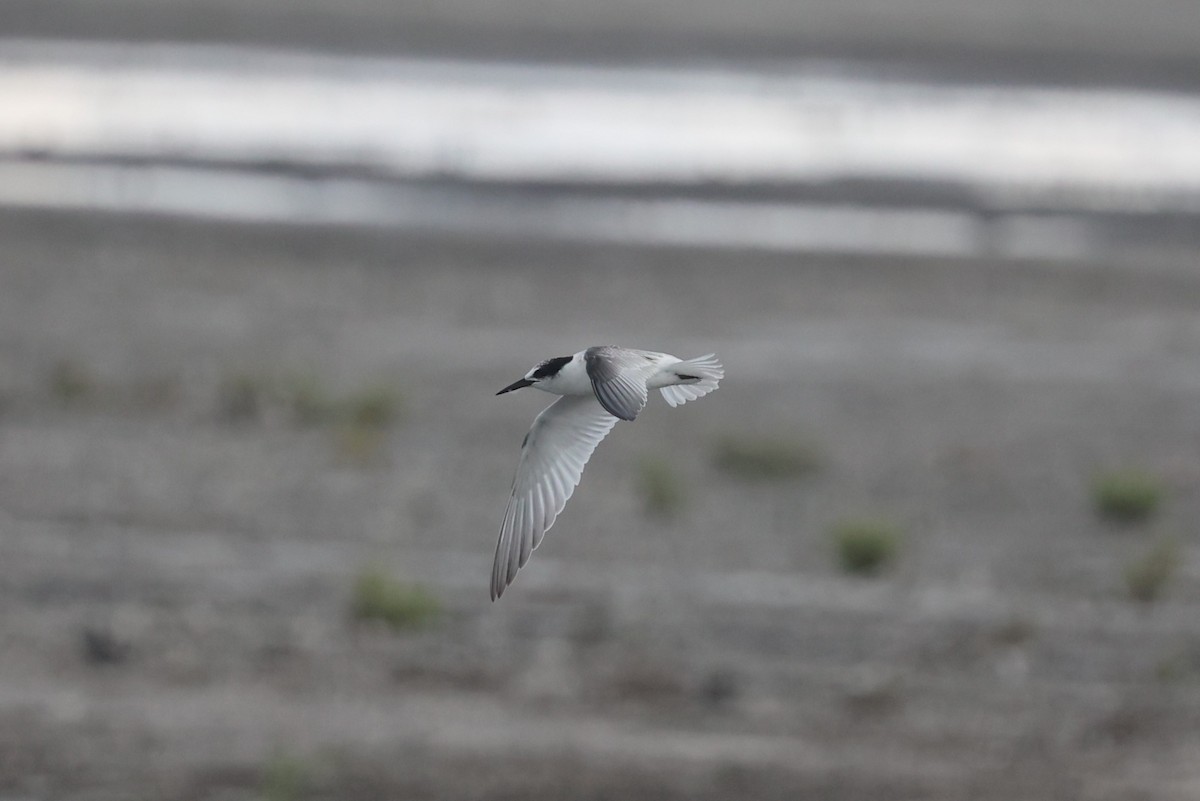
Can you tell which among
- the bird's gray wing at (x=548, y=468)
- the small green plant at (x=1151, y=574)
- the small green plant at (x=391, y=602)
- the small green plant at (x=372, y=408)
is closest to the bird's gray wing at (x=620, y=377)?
the bird's gray wing at (x=548, y=468)

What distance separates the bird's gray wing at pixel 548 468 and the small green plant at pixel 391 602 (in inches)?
166

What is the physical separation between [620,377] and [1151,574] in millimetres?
7276

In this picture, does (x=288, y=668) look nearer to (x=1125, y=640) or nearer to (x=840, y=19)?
(x=1125, y=640)

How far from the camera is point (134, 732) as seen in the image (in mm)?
11914

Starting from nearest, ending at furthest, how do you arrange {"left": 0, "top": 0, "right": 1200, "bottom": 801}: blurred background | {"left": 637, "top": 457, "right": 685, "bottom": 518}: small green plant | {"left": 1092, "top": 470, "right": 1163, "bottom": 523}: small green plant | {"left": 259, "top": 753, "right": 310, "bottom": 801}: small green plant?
{"left": 259, "top": 753, "right": 310, "bottom": 801}: small green plant
{"left": 0, "top": 0, "right": 1200, "bottom": 801}: blurred background
{"left": 637, "top": 457, "right": 685, "bottom": 518}: small green plant
{"left": 1092, "top": 470, "right": 1163, "bottom": 523}: small green plant

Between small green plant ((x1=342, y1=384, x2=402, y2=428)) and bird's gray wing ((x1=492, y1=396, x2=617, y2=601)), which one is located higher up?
small green plant ((x1=342, y1=384, x2=402, y2=428))

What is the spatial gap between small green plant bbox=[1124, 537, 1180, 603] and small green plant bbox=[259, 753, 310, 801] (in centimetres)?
521

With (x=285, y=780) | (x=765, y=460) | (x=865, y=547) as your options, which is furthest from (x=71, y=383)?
(x=285, y=780)

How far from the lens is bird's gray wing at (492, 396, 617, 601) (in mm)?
8398

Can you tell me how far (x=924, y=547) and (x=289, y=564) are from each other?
147 inches

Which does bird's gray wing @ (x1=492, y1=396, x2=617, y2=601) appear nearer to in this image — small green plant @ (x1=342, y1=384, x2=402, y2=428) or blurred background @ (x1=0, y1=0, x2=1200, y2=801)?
blurred background @ (x1=0, y1=0, x2=1200, y2=801)

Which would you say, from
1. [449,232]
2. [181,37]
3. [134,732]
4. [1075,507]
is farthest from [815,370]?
[181,37]

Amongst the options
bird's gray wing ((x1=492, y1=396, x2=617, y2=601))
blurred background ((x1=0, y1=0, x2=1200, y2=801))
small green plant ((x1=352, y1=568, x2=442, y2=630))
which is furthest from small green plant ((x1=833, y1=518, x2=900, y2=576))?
bird's gray wing ((x1=492, y1=396, x2=617, y2=601))

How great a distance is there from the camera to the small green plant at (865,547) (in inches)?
568
